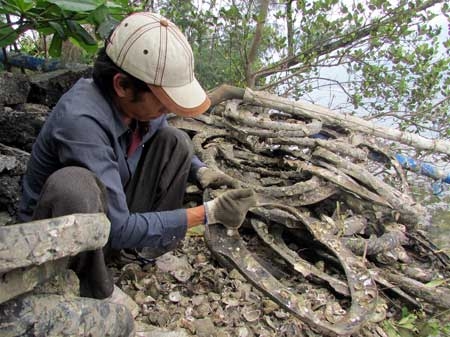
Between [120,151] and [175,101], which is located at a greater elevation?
[175,101]

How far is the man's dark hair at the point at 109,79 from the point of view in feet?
5.92

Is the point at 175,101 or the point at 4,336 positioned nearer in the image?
the point at 4,336

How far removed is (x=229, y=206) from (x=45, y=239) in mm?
1029

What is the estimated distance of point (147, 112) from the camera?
6.25ft

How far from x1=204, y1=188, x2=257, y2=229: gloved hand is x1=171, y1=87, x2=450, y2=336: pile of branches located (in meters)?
0.31

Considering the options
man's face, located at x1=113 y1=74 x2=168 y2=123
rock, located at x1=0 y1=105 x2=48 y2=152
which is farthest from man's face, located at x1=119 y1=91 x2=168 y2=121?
rock, located at x1=0 y1=105 x2=48 y2=152

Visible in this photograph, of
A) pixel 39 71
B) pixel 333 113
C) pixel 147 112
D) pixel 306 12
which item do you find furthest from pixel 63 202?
pixel 306 12

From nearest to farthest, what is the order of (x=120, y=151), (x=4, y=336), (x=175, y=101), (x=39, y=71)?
1. (x=4, y=336)
2. (x=175, y=101)
3. (x=120, y=151)
4. (x=39, y=71)

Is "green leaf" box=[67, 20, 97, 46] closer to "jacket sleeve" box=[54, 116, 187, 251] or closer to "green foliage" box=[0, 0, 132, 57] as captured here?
"green foliage" box=[0, 0, 132, 57]

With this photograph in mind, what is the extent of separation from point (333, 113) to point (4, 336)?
→ 3256 mm

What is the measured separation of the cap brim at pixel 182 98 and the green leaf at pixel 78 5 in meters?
Answer: 0.38

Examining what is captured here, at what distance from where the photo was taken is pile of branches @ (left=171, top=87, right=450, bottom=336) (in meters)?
2.27

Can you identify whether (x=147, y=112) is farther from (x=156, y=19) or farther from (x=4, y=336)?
(x=4, y=336)

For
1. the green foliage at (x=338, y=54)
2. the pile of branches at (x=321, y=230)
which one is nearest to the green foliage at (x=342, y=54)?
the green foliage at (x=338, y=54)
